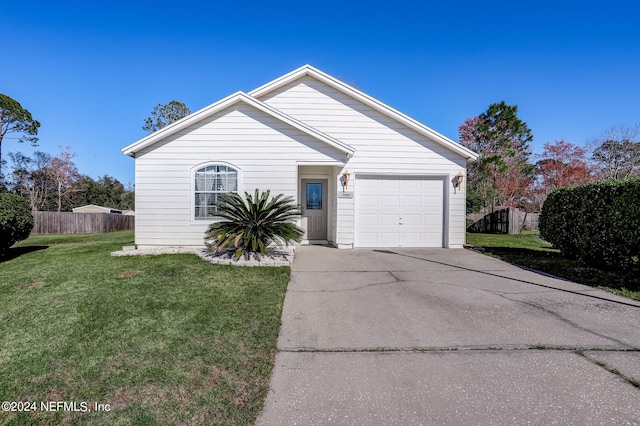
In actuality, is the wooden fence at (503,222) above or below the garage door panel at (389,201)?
below

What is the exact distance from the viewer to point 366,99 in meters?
9.53

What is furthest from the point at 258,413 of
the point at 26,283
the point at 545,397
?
the point at 26,283

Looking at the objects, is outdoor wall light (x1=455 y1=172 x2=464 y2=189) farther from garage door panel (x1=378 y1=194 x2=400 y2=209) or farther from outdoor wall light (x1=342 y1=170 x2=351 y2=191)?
outdoor wall light (x1=342 y1=170 x2=351 y2=191)

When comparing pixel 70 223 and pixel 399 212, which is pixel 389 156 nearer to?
pixel 399 212

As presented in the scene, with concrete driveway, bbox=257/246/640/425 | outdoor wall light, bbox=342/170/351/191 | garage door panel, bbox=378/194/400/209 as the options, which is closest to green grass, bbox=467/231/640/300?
concrete driveway, bbox=257/246/640/425

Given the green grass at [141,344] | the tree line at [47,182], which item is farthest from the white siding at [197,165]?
the tree line at [47,182]

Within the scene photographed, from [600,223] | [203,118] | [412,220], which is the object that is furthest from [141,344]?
[600,223]

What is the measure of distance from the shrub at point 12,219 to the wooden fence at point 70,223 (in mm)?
14408

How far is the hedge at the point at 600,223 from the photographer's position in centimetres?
570

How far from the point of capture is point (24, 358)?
283 centimetres

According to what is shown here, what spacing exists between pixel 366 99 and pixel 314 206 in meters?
3.89

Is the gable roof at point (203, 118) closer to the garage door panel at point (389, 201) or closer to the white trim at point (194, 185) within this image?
the white trim at point (194, 185)

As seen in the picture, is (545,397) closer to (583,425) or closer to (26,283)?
(583,425)

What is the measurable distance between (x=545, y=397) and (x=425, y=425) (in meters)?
1.10
